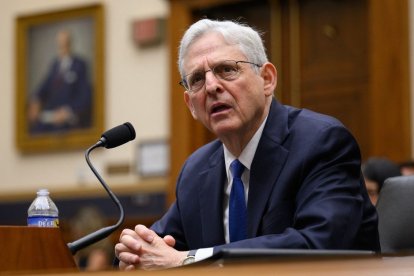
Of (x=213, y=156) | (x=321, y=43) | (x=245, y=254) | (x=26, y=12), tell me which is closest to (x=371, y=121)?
(x=321, y=43)

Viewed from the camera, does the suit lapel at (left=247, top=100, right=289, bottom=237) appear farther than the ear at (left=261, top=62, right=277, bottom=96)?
No

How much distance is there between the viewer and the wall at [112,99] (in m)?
9.37

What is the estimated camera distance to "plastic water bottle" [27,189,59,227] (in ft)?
9.29

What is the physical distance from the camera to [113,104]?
965cm

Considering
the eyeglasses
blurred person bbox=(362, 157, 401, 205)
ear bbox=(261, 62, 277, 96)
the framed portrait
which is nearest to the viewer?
the eyeglasses

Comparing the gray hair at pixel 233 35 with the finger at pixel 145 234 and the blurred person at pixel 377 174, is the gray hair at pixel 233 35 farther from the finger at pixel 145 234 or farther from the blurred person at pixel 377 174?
the blurred person at pixel 377 174

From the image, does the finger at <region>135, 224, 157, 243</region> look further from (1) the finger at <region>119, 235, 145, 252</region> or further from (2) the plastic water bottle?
(2) the plastic water bottle

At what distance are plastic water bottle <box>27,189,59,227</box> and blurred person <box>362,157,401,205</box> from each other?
2785 millimetres

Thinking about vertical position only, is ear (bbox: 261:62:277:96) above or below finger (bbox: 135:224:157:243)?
above

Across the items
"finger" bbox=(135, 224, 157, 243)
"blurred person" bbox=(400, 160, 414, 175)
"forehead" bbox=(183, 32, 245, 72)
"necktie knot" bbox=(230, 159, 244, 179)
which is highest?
"forehead" bbox=(183, 32, 245, 72)

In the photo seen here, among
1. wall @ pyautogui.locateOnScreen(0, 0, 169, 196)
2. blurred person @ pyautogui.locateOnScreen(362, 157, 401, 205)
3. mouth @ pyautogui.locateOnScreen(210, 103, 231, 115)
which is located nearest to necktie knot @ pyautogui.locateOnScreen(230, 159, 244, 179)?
mouth @ pyautogui.locateOnScreen(210, 103, 231, 115)

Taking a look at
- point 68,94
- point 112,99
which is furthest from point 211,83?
point 68,94

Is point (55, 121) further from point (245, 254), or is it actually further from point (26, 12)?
point (245, 254)

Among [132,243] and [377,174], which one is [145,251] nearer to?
[132,243]
